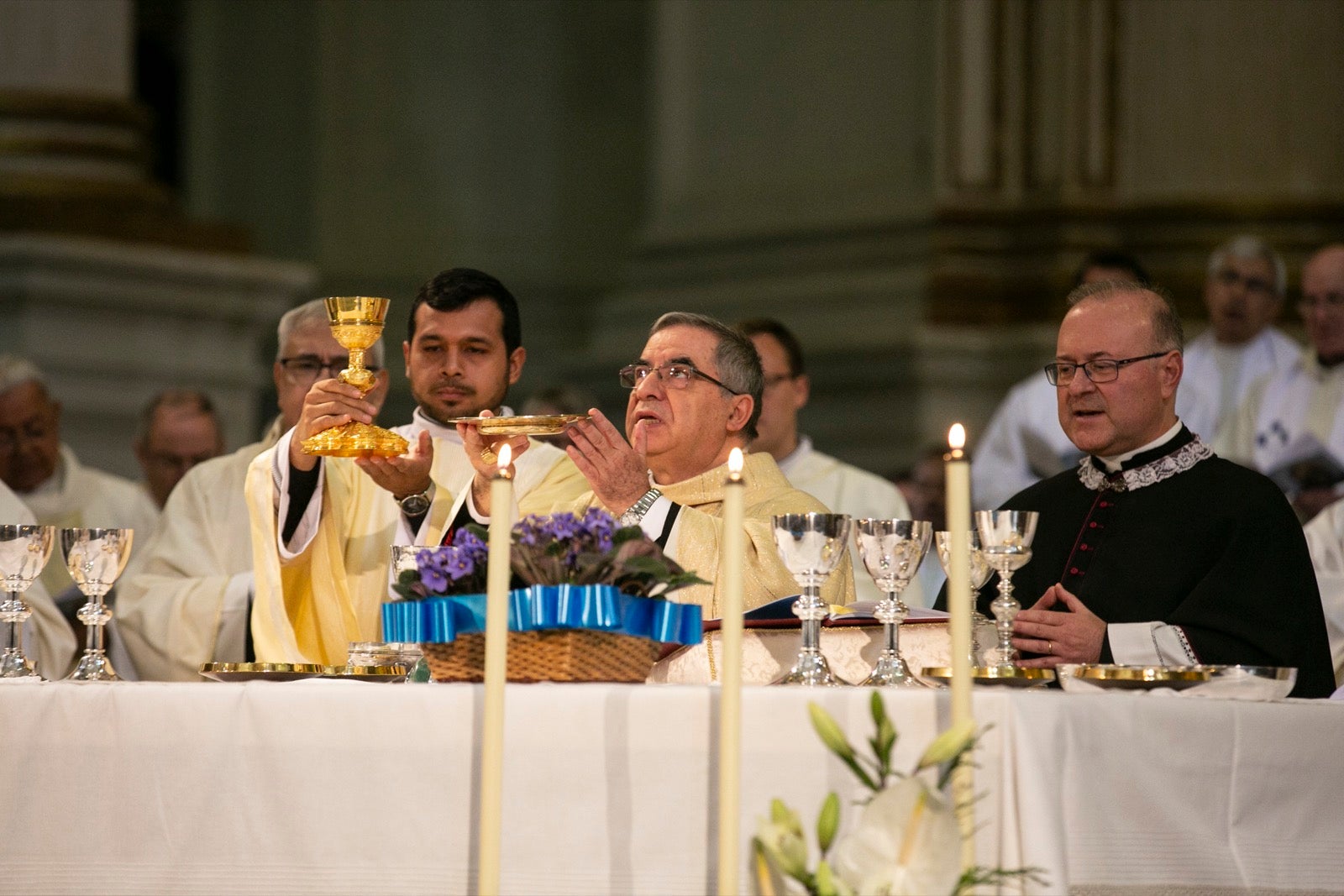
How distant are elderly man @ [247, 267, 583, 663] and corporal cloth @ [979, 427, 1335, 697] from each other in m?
1.09

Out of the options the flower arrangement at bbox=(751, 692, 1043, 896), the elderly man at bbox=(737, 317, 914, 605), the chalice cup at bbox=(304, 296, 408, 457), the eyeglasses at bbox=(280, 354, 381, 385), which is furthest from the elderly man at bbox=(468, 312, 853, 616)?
the elderly man at bbox=(737, 317, 914, 605)

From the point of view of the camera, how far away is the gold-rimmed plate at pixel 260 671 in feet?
11.8

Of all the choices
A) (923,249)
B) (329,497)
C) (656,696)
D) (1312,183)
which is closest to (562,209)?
(923,249)

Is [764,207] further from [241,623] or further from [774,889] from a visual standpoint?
[774,889]

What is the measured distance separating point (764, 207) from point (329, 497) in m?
5.50

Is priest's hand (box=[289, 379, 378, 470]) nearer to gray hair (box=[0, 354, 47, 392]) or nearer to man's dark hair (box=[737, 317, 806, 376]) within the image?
man's dark hair (box=[737, 317, 806, 376])

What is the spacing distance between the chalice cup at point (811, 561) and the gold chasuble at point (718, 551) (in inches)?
23.3

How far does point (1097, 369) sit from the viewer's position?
170 inches

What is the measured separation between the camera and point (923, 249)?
372 inches

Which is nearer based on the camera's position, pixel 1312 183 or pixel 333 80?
pixel 1312 183

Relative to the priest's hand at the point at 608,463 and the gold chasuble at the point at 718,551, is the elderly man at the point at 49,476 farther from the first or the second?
the priest's hand at the point at 608,463

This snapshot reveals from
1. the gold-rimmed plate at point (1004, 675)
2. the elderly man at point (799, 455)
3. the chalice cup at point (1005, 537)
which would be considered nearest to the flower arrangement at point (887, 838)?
the gold-rimmed plate at point (1004, 675)

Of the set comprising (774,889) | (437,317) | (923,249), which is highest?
(923,249)

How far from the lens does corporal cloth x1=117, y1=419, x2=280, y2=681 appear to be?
571 centimetres
